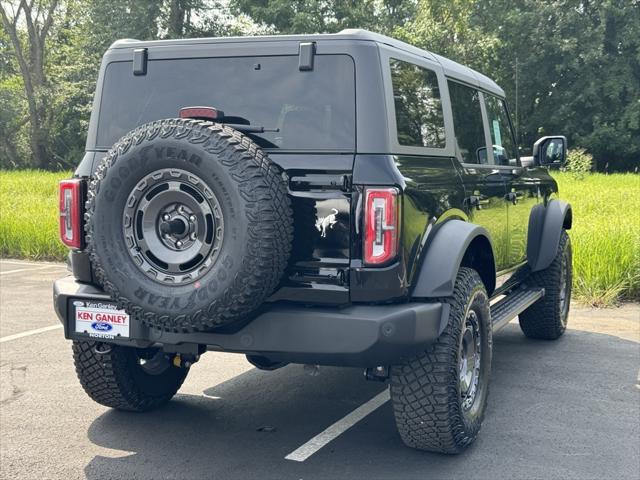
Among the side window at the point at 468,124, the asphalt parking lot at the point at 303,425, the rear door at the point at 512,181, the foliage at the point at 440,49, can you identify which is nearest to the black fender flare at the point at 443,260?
the side window at the point at 468,124

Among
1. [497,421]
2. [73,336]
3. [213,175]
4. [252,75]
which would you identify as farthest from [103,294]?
[497,421]

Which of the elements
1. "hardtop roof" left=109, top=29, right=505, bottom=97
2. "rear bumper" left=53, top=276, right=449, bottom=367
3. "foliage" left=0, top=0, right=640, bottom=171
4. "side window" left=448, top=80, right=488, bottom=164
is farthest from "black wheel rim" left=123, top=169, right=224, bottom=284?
"foliage" left=0, top=0, right=640, bottom=171

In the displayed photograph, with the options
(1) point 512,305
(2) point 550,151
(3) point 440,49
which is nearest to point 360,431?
(1) point 512,305

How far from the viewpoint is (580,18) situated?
128 ft

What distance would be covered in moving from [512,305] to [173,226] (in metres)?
2.82

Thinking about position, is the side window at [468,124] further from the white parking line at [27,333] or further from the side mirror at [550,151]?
the white parking line at [27,333]

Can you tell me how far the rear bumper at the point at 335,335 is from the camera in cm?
330

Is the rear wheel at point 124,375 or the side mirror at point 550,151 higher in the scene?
the side mirror at point 550,151

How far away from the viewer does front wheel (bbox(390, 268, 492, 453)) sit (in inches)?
141

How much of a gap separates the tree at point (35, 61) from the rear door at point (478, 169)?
1432 inches

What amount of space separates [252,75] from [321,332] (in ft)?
4.32

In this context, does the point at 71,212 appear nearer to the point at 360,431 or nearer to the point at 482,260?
the point at 360,431

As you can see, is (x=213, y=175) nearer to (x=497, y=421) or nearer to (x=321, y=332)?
(x=321, y=332)

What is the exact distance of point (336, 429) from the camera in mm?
4266
